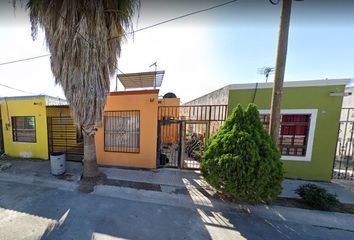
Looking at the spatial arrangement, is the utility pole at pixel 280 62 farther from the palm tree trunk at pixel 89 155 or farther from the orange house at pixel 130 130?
the palm tree trunk at pixel 89 155

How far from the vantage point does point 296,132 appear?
6.14m

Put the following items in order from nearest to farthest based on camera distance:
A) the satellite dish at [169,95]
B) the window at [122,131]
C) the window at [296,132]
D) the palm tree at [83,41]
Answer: the palm tree at [83,41]
the window at [296,132]
the window at [122,131]
the satellite dish at [169,95]

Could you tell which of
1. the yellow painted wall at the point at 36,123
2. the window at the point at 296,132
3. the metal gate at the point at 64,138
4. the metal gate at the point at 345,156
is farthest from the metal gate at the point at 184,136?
the yellow painted wall at the point at 36,123

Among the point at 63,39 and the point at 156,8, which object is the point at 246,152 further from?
the point at 63,39

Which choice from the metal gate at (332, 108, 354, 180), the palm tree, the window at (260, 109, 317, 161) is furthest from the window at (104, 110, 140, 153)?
the metal gate at (332, 108, 354, 180)

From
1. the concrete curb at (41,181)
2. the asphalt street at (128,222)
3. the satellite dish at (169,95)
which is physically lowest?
the concrete curb at (41,181)

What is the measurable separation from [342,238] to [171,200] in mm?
3869

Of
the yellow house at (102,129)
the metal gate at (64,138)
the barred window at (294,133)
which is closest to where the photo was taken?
the barred window at (294,133)

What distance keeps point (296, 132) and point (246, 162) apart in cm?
363

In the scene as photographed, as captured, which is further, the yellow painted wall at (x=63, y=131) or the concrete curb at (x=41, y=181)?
the yellow painted wall at (x=63, y=131)

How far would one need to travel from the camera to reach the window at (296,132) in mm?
5883

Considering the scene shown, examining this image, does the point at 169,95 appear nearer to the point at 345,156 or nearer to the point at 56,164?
the point at 56,164

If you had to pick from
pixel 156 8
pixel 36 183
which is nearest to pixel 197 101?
pixel 156 8

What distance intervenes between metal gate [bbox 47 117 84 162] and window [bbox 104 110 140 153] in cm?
205
